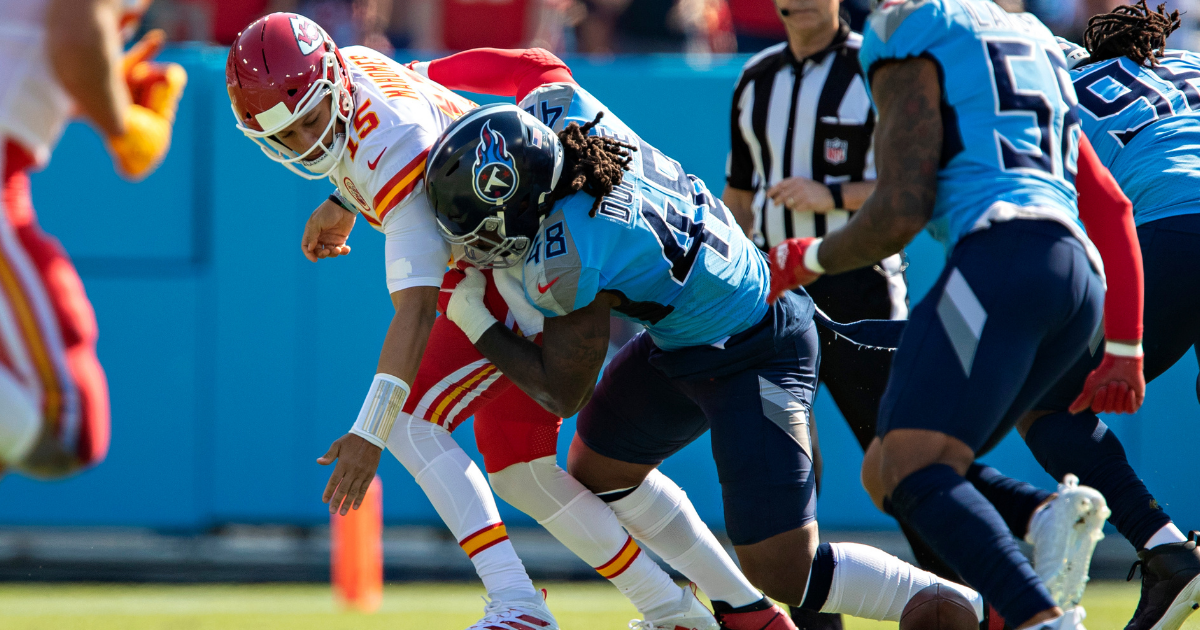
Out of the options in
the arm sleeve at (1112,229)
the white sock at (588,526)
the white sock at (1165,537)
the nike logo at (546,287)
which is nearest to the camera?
the arm sleeve at (1112,229)

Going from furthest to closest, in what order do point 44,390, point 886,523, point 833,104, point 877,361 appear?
point 886,523
point 833,104
point 877,361
point 44,390

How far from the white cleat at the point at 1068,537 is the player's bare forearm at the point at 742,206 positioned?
2.13 meters

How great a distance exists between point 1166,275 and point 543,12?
4352 mm

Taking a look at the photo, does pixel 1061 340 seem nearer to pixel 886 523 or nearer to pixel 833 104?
pixel 833 104

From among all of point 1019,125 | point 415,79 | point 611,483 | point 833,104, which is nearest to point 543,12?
point 833,104

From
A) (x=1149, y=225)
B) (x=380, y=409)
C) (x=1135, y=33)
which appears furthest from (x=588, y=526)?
(x=1135, y=33)

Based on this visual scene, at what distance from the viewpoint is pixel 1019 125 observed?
2.45 meters

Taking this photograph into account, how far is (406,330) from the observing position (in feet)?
9.45

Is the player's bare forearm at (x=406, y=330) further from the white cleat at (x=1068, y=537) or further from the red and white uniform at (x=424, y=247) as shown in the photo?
the white cleat at (x=1068, y=537)

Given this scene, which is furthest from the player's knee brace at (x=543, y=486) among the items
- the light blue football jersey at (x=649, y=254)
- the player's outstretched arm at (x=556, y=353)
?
the light blue football jersey at (x=649, y=254)

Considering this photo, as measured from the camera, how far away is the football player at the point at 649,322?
2.84 meters

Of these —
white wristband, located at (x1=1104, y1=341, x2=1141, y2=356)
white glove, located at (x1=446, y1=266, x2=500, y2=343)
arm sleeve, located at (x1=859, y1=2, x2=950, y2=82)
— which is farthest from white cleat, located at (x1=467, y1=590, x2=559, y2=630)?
arm sleeve, located at (x1=859, y1=2, x2=950, y2=82)

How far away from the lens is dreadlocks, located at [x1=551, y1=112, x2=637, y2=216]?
113 inches

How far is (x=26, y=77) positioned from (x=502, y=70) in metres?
1.66
